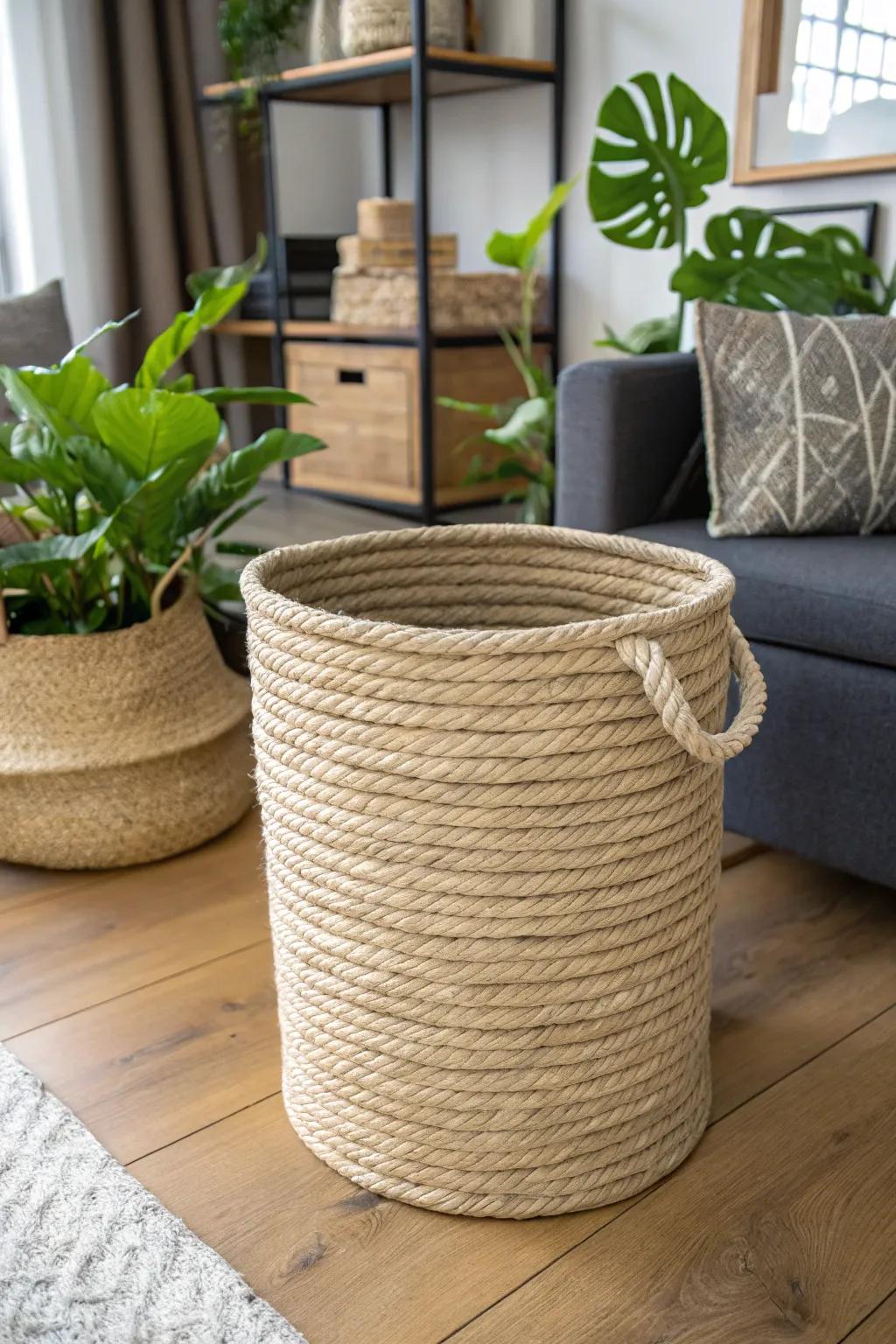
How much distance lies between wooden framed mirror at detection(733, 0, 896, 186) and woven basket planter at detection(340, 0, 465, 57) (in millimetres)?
Answer: 607

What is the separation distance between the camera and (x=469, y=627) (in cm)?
111

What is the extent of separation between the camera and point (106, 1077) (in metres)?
1.06

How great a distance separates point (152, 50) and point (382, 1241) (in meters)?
2.73

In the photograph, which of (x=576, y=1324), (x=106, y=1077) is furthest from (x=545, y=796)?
(x=106, y=1077)

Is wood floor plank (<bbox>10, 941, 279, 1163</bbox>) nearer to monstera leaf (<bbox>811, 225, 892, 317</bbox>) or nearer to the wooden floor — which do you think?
the wooden floor

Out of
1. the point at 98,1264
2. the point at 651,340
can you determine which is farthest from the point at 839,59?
the point at 98,1264

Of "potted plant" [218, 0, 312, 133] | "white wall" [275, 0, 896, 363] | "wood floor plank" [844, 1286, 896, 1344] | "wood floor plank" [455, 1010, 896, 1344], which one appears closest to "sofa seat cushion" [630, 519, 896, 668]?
"wood floor plank" [455, 1010, 896, 1344]

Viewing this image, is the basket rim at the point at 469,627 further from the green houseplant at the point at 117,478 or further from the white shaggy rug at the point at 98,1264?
the white shaggy rug at the point at 98,1264

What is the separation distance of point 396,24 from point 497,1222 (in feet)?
7.51

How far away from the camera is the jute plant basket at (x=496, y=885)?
0.78 m

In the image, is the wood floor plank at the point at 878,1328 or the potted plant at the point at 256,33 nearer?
the wood floor plank at the point at 878,1328

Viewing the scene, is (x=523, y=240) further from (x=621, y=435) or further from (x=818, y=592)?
(x=818, y=592)

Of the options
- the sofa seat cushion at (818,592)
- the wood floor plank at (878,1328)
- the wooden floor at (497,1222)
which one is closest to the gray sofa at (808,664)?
the sofa seat cushion at (818,592)

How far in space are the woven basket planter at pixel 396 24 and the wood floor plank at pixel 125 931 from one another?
1750mm
